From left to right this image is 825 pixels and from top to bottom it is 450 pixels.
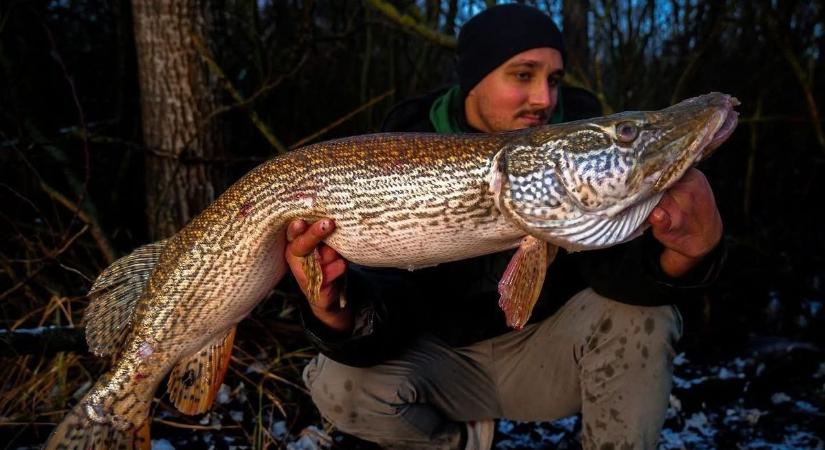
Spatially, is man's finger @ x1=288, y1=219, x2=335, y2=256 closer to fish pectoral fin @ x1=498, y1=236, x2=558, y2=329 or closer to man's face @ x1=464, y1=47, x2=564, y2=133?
fish pectoral fin @ x1=498, y1=236, x2=558, y2=329

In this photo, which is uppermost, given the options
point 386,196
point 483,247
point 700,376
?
point 386,196

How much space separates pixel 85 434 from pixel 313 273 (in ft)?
2.57

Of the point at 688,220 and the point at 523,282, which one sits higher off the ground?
the point at 688,220

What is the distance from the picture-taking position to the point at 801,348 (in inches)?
143

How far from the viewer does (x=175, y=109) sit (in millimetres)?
3078

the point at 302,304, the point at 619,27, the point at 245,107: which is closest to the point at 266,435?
the point at 302,304

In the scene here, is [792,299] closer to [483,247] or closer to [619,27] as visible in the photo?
[619,27]

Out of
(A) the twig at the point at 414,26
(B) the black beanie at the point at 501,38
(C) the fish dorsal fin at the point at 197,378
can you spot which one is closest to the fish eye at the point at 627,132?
(B) the black beanie at the point at 501,38

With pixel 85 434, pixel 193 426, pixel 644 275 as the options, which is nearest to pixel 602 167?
pixel 644 275

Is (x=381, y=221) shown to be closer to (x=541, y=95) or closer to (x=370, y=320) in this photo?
(x=370, y=320)

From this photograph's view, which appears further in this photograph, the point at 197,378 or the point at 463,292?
the point at 463,292

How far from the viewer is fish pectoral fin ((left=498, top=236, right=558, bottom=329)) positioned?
69.2 inches

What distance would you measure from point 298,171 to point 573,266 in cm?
117

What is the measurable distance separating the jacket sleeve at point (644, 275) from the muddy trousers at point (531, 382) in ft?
0.22
